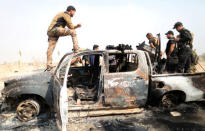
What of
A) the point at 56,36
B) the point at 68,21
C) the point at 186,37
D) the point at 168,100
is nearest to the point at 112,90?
the point at 168,100

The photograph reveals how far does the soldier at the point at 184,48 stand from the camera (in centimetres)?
494

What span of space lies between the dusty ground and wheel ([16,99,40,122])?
0.14 meters

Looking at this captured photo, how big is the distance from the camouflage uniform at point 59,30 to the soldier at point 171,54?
3042 mm

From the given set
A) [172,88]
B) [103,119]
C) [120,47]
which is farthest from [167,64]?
[103,119]

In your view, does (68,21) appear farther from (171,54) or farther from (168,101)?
(168,101)

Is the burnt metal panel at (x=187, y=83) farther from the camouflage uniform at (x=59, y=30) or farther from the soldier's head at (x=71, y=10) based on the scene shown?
the soldier's head at (x=71, y=10)

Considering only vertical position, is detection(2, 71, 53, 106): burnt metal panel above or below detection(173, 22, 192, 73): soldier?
below

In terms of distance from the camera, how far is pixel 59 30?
462 centimetres

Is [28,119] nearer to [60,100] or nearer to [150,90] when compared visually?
[60,100]

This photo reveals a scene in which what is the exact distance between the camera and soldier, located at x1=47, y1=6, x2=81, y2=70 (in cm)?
455

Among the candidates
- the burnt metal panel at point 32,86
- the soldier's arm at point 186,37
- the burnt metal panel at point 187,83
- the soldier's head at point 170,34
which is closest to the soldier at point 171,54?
the soldier's head at point 170,34

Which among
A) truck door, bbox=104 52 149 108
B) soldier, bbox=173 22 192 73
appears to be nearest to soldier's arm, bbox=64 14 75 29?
truck door, bbox=104 52 149 108

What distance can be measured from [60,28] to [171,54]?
3680mm

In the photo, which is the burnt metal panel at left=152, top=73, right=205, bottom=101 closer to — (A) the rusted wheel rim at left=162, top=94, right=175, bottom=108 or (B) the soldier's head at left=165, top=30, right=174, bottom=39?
(A) the rusted wheel rim at left=162, top=94, right=175, bottom=108
